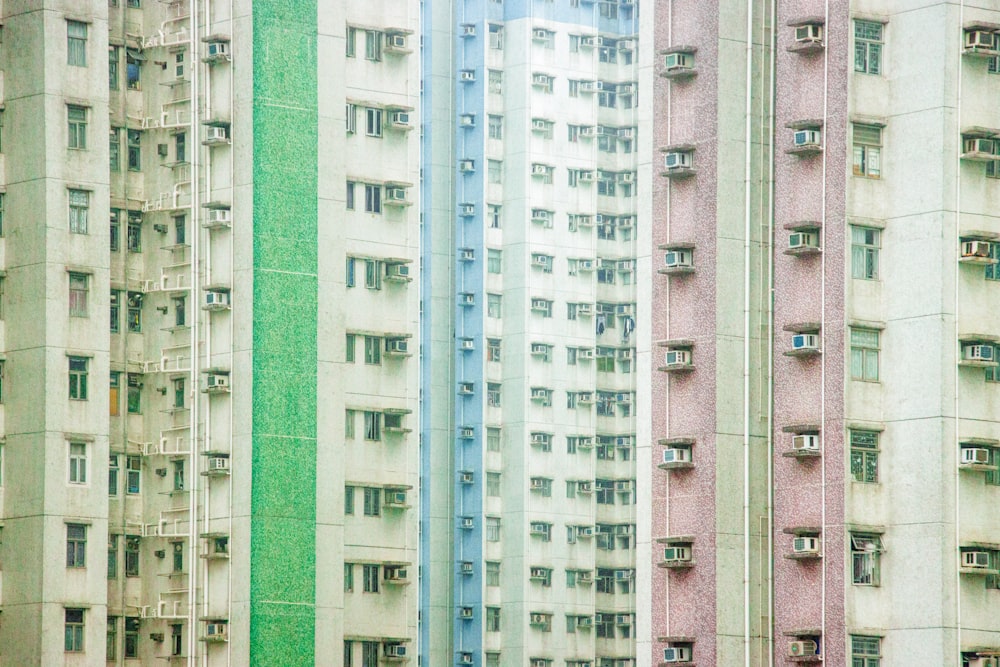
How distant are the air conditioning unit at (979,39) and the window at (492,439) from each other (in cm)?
1787

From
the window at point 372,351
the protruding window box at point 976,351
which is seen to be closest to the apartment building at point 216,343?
the window at point 372,351

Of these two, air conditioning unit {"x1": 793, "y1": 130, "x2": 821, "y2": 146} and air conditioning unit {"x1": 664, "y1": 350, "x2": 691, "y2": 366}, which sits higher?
air conditioning unit {"x1": 793, "y1": 130, "x2": 821, "y2": 146}

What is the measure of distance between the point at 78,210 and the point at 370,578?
358 inches

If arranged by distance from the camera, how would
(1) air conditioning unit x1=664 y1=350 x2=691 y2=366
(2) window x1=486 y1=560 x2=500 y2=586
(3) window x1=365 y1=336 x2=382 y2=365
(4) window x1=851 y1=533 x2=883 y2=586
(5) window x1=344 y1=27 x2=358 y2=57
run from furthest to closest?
1. (2) window x1=486 y1=560 x2=500 y2=586
2. (5) window x1=344 y1=27 x2=358 y2=57
3. (3) window x1=365 y1=336 x2=382 y2=365
4. (1) air conditioning unit x1=664 y1=350 x2=691 y2=366
5. (4) window x1=851 y1=533 x2=883 y2=586

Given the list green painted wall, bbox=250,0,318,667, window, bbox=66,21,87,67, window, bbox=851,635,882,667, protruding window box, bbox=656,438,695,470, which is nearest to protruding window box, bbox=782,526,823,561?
window, bbox=851,635,882,667

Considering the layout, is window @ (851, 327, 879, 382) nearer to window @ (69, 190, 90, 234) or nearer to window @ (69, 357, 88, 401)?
window @ (69, 357, 88, 401)

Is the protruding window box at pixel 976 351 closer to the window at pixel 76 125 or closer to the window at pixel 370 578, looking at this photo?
the window at pixel 370 578

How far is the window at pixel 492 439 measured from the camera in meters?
50.2

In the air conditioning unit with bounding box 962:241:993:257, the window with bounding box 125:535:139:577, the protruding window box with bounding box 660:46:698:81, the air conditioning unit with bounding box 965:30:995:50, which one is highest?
the protruding window box with bounding box 660:46:698:81

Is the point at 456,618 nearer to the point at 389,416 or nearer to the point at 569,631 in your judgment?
the point at 569,631

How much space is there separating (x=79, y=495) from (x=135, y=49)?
31.5ft

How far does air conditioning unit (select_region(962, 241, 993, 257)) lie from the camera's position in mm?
35625

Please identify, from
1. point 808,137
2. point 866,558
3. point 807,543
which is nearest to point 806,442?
point 807,543

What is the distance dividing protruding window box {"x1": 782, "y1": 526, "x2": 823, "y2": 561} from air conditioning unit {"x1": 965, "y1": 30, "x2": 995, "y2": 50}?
27.9 ft
